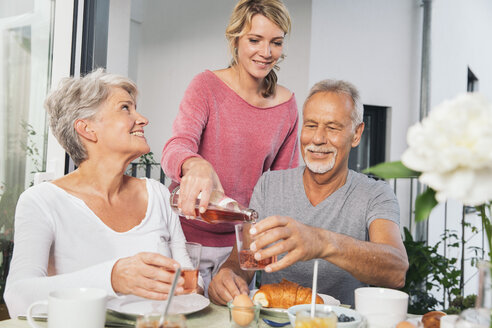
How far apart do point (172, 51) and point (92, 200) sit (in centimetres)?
529

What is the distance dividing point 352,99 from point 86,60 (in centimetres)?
149

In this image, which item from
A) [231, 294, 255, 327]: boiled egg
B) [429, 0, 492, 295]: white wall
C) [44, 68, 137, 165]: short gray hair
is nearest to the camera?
[231, 294, 255, 327]: boiled egg

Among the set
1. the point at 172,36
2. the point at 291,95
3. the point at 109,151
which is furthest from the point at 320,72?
the point at 109,151

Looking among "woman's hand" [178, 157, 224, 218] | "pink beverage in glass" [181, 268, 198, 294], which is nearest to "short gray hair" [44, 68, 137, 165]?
"woman's hand" [178, 157, 224, 218]

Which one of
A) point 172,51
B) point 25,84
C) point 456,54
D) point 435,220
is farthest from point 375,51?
point 25,84

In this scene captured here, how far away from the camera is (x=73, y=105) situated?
6.02 ft

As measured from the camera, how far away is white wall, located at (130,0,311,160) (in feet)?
20.5

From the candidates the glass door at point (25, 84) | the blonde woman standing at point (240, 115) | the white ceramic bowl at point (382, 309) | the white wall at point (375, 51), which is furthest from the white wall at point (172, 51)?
the white ceramic bowl at point (382, 309)

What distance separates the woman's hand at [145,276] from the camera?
1.29 m

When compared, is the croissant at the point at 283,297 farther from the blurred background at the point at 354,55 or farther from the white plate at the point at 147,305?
the blurred background at the point at 354,55

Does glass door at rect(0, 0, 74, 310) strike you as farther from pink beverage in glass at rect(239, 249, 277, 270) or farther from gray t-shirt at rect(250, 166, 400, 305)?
pink beverage in glass at rect(239, 249, 277, 270)

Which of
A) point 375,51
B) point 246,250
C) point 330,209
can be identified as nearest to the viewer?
point 246,250

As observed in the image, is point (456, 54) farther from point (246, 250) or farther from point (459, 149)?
point (459, 149)

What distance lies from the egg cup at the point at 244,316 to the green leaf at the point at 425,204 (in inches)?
21.7
